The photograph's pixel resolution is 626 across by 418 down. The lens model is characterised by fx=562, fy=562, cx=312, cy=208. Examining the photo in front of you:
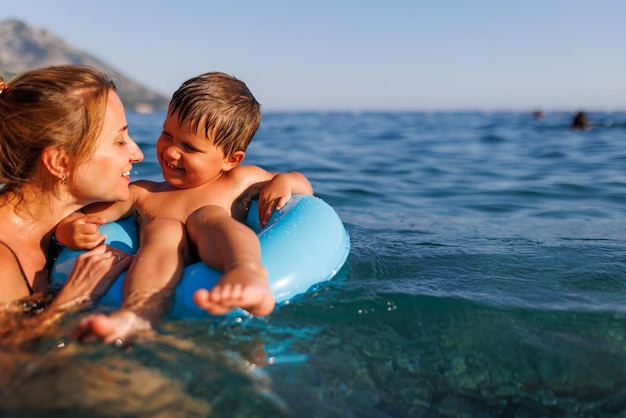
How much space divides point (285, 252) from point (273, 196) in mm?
558

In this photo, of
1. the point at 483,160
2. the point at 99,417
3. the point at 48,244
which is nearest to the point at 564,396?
the point at 99,417

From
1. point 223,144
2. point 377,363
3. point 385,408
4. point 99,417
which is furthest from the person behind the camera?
point 223,144

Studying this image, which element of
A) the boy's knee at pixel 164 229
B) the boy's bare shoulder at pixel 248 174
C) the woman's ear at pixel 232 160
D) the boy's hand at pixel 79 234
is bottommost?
the boy's hand at pixel 79 234

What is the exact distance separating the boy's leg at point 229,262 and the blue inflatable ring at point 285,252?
0.10m

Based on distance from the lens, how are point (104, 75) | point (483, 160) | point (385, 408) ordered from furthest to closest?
point (483, 160)
point (104, 75)
point (385, 408)

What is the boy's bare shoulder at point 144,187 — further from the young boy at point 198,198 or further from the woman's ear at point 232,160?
the woman's ear at point 232,160

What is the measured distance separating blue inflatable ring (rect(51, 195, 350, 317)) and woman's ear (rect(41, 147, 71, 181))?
1.29ft

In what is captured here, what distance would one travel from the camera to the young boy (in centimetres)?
233

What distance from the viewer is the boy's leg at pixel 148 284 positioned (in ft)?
6.27

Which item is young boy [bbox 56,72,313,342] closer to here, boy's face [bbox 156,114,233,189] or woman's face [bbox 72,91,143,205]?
boy's face [bbox 156,114,233,189]

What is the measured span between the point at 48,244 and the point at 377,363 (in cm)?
178

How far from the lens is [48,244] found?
9.39 ft

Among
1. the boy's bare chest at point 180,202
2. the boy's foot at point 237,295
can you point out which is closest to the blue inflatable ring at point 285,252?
the boy's bare chest at point 180,202

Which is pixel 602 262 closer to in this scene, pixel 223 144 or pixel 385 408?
pixel 385 408
